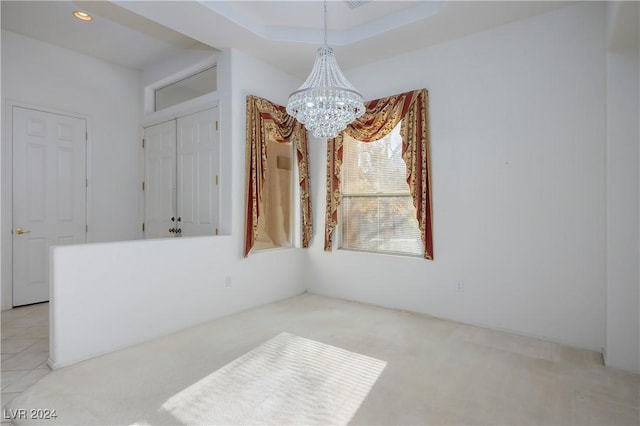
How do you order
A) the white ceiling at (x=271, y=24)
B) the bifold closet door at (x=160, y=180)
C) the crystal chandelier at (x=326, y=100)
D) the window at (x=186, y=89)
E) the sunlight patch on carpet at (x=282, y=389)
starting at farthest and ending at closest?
the bifold closet door at (x=160, y=180)
the window at (x=186, y=89)
the white ceiling at (x=271, y=24)
the crystal chandelier at (x=326, y=100)
the sunlight patch on carpet at (x=282, y=389)

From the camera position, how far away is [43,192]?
13.6 feet

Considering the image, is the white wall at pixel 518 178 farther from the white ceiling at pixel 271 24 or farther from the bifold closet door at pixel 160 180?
the bifold closet door at pixel 160 180

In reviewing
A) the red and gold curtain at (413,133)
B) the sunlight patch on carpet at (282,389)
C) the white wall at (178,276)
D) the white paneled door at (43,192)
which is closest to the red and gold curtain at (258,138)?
the white wall at (178,276)

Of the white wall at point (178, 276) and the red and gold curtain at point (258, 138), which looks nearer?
the white wall at point (178, 276)

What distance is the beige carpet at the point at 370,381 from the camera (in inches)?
76.6

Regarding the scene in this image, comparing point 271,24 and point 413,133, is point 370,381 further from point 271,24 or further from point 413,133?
point 271,24

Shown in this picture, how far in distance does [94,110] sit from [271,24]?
2.80m

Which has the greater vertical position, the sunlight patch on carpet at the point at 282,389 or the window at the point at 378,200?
the window at the point at 378,200

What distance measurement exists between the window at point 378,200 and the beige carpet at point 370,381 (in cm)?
107

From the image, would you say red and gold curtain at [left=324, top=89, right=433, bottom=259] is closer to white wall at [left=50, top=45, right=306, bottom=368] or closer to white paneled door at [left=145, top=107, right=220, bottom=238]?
white wall at [left=50, top=45, right=306, bottom=368]

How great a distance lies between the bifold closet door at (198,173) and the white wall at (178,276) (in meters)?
0.20

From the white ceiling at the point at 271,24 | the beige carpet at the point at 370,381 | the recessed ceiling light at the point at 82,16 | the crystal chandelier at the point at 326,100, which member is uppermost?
the recessed ceiling light at the point at 82,16

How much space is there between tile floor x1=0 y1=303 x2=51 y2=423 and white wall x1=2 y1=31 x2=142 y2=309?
1.57 feet

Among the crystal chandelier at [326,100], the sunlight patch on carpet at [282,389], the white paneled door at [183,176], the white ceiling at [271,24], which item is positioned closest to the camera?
the sunlight patch on carpet at [282,389]
